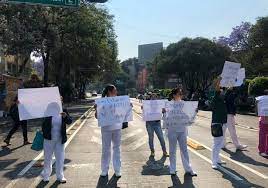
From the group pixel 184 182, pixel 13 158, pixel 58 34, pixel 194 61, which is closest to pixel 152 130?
pixel 13 158

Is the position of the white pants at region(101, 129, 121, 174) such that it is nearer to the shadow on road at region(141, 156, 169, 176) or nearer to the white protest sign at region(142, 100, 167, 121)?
the shadow on road at region(141, 156, 169, 176)

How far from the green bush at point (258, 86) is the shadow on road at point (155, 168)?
29911 millimetres

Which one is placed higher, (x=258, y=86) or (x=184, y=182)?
(x=258, y=86)

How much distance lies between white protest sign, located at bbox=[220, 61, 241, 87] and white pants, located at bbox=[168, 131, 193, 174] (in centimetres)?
317

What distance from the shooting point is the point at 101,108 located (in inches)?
420

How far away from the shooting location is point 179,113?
36.7ft

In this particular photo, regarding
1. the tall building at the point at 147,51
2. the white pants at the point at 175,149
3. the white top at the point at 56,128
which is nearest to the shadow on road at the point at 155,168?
the white pants at the point at 175,149

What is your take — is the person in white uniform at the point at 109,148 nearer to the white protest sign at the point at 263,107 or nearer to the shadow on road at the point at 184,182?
the shadow on road at the point at 184,182

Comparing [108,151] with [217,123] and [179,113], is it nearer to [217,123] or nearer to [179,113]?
[179,113]

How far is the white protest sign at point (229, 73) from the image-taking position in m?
13.7

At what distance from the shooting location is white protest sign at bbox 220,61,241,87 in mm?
13672

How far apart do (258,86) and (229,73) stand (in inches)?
1144

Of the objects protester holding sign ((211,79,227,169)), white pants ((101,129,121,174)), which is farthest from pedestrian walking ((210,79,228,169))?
white pants ((101,129,121,174))

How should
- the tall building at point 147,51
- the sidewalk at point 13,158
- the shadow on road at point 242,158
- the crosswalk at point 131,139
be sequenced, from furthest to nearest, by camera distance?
the tall building at point 147,51, the crosswalk at point 131,139, the shadow on road at point 242,158, the sidewalk at point 13,158
